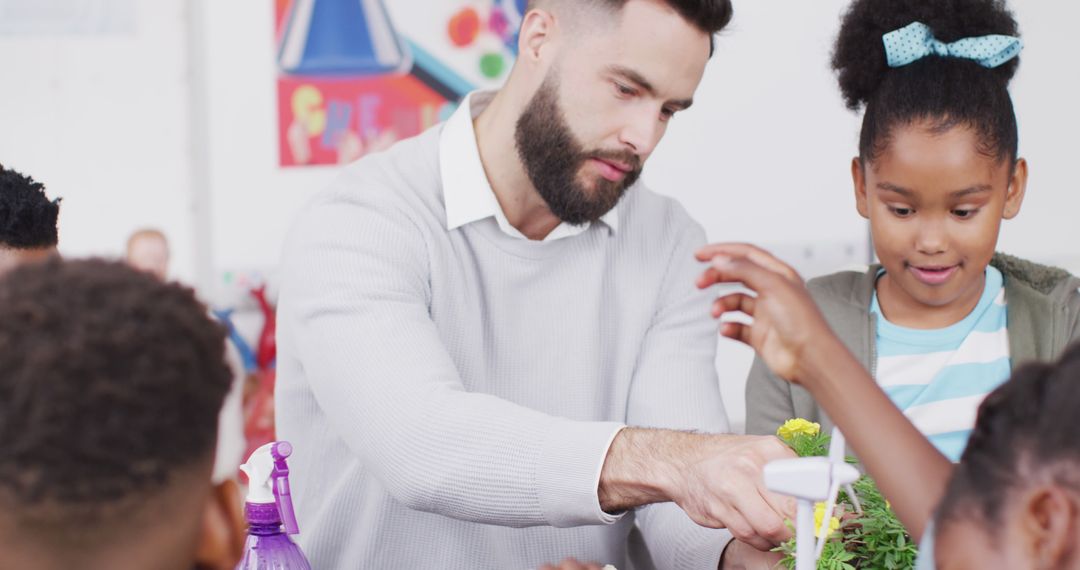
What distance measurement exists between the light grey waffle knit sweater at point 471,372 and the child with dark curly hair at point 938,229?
0.89 feet

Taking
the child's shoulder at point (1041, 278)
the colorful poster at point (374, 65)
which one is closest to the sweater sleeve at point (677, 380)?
the child's shoulder at point (1041, 278)

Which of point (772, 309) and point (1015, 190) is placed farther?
point (1015, 190)

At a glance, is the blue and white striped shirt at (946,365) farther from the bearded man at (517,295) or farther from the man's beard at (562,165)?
the man's beard at (562,165)

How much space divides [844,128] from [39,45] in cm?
273

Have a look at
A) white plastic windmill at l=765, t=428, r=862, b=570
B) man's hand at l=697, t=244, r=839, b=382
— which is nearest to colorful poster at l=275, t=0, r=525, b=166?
man's hand at l=697, t=244, r=839, b=382

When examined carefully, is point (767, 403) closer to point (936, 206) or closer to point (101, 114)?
point (936, 206)

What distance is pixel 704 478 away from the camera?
4.46 feet

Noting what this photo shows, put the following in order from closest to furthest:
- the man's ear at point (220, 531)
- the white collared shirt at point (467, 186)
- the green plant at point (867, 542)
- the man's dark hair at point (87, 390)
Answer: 1. the man's dark hair at point (87, 390)
2. the man's ear at point (220, 531)
3. the green plant at point (867, 542)
4. the white collared shirt at point (467, 186)

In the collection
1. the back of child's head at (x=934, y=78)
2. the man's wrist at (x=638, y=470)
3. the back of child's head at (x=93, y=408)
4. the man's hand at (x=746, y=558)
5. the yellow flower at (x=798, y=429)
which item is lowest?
the man's hand at (x=746, y=558)

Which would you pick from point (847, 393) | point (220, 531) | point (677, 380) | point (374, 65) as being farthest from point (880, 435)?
point (374, 65)

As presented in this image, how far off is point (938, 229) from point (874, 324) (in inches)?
9.0

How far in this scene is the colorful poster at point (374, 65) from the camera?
378cm

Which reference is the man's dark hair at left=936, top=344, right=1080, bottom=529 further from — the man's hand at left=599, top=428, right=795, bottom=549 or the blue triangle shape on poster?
the blue triangle shape on poster

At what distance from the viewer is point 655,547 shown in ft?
5.90
